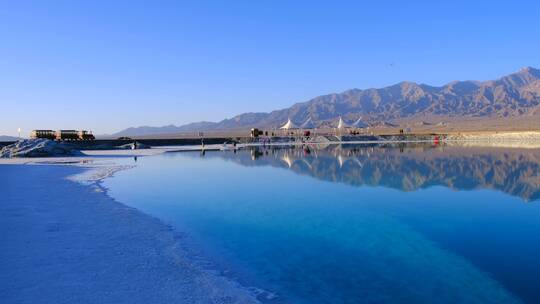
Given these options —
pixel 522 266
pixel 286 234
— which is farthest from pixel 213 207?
pixel 522 266

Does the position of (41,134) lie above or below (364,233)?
above

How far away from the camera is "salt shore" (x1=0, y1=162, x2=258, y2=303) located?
20.8 feet

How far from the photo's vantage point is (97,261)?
785cm

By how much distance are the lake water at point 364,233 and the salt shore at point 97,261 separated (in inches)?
26.6

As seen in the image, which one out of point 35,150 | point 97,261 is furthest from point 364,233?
point 35,150

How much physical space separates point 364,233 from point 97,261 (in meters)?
6.27

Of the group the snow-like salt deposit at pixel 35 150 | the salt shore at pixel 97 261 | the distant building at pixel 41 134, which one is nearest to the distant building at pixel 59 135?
the distant building at pixel 41 134

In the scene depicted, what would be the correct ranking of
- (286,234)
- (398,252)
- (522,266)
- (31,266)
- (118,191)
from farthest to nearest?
(118,191) < (286,234) < (398,252) < (522,266) < (31,266)

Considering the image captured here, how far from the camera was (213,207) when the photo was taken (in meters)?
14.7

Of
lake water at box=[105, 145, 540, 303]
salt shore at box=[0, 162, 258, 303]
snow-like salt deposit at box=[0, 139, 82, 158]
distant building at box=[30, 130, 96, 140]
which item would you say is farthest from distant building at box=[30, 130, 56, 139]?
salt shore at box=[0, 162, 258, 303]

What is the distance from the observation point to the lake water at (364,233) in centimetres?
Answer: 719

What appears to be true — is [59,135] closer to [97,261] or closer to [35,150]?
[35,150]

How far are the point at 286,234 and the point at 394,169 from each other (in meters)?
17.7

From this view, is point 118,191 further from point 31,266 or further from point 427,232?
point 427,232
